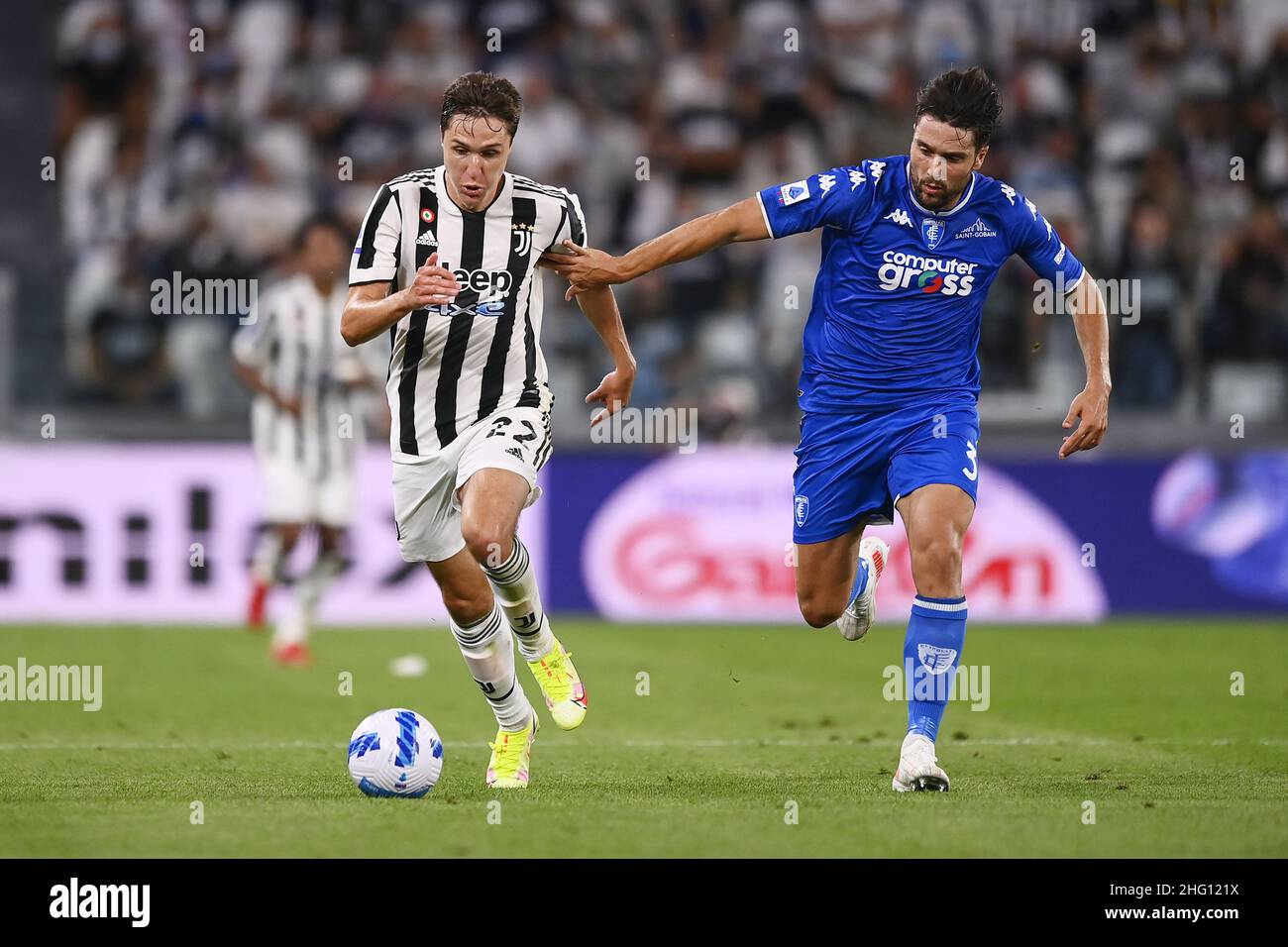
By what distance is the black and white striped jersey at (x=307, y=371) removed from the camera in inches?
516

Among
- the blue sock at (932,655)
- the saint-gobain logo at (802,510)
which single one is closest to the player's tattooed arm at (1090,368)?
the blue sock at (932,655)

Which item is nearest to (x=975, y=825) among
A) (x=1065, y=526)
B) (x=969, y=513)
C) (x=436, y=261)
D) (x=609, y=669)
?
(x=969, y=513)

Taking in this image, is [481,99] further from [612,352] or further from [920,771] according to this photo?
[920,771]

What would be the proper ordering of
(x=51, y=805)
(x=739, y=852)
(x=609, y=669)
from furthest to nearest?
(x=609, y=669) → (x=51, y=805) → (x=739, y=852)

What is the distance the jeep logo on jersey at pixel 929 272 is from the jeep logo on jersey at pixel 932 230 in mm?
72

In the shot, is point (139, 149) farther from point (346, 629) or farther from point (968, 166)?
point (968, 166)

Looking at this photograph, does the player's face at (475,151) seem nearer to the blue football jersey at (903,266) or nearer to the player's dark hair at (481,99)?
the player's dark hair at (481,99)

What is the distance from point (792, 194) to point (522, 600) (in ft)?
6.08

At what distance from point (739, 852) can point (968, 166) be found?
2.84 m

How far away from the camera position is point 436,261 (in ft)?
23.6

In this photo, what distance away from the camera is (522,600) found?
7.40 metres

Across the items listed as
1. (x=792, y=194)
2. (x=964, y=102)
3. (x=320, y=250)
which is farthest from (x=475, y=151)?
(x=320, y=250)

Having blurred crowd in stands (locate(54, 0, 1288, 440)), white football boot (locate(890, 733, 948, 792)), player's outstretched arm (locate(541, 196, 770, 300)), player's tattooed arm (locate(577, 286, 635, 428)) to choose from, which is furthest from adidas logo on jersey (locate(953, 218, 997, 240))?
blurred crowd in stands (locate(54, 0, 1288, 440))

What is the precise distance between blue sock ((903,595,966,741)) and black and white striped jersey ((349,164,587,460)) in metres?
1.73
